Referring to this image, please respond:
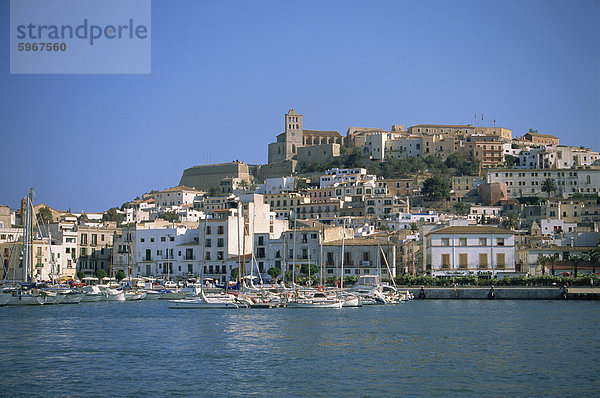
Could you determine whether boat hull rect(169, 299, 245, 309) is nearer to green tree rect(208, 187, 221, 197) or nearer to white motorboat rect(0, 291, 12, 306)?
white motorboat rect(0, 291, 12, 306)

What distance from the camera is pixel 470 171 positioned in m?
130

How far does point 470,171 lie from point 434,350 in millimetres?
100781

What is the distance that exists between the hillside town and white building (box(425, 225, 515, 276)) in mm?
83

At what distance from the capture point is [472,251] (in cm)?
6244

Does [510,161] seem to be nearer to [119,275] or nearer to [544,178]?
[544,178]

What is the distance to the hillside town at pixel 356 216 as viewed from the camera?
65.7 metres

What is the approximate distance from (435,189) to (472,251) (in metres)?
54.9

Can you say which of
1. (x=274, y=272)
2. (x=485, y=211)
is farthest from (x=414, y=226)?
(x=274, y=272)

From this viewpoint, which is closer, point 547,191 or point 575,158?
point 547,191

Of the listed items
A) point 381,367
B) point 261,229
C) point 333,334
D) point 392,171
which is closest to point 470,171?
point 392,171

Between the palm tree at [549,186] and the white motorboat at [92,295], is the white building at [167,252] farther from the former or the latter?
the palm tree at [549,186]

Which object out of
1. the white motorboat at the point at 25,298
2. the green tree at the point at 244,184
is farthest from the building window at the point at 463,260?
the green tree at the point at 244,184

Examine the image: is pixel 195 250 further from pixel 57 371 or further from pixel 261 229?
pixel 57 371

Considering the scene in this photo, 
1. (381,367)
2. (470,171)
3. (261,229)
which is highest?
(470,171)
